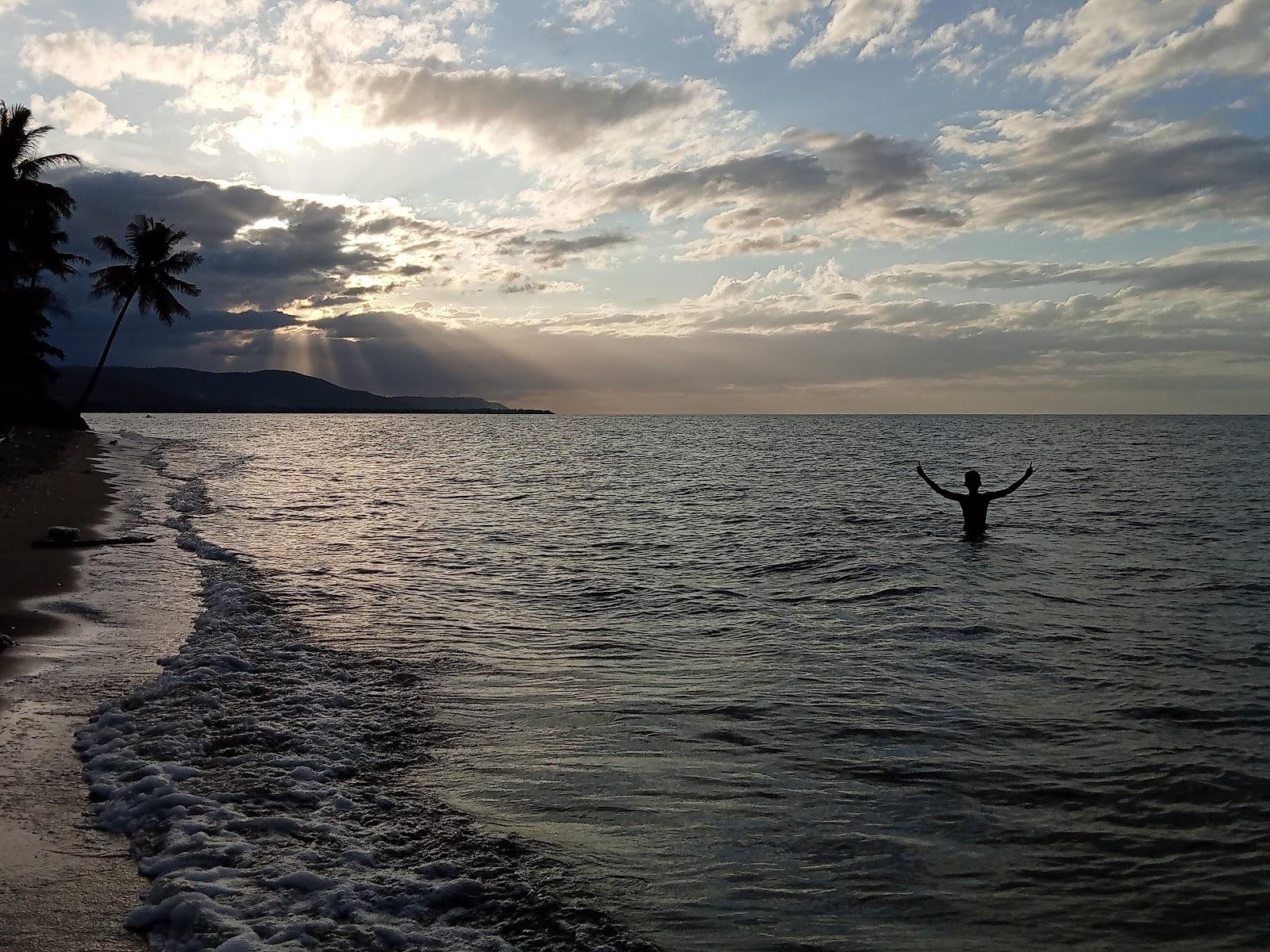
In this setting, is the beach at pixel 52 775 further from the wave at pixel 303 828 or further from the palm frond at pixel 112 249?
the palm frond at pixel 112 249

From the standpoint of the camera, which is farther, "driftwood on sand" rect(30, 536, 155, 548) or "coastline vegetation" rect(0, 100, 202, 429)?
"coastline vegetation" rect(0, 100, 202, 429)

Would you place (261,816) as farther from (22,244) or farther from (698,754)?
(22,244)

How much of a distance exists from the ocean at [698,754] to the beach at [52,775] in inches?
9.2

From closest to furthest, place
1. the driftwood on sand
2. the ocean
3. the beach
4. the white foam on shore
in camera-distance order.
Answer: the beach → the white foam on shore → the ocean → the driftwood on sand

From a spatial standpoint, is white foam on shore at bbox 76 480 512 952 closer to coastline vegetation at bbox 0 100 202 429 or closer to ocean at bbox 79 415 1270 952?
ocean at bbox 79 415 1270 952

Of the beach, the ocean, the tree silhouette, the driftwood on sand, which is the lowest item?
the ocean

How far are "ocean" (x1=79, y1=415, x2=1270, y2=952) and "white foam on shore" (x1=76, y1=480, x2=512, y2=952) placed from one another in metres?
0.03

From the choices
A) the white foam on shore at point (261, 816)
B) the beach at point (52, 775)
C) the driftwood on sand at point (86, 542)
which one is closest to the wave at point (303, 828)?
the white foam on shore at point (261, 816)

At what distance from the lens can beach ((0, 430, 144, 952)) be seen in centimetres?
486

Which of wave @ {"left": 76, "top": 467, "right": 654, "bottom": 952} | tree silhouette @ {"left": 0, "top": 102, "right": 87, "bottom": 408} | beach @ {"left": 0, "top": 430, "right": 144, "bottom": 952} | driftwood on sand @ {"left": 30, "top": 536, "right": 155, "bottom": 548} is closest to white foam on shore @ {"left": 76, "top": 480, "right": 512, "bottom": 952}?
wave @ {"left": 76, "top": 467, "right": 654, "bottom": 952}

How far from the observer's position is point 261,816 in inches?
255

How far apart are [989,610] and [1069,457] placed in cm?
6466

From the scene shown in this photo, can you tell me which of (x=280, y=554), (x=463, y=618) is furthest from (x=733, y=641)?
(x=280, y=554)

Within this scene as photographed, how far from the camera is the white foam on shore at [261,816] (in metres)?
5.02
